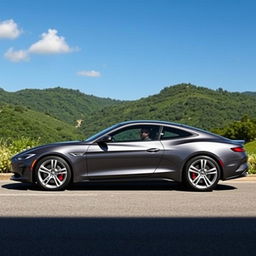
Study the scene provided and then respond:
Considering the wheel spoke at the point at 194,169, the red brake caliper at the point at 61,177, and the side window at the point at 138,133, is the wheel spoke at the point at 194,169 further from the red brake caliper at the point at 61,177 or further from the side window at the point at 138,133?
the red brake caliper at the point at 61,177

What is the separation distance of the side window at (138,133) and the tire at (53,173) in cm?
113

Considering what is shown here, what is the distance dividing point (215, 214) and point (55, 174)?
11.4 feet

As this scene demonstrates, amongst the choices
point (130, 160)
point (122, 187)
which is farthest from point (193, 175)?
point (122, 187)

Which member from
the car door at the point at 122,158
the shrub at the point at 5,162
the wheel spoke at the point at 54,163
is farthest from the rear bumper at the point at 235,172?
the shrub at the point at 5,162

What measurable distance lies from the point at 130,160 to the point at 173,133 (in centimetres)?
104

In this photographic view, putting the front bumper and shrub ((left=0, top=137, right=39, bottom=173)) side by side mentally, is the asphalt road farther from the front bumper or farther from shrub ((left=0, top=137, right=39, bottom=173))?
shrub ((left=0, top=137, right=39, bottom=173))

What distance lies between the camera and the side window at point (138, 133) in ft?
30.5

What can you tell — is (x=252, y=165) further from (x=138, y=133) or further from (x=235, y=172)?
(x=138, y=133)

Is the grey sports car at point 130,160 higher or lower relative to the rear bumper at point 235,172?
higher

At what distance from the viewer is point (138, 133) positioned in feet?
30.7

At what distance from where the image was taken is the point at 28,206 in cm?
739
